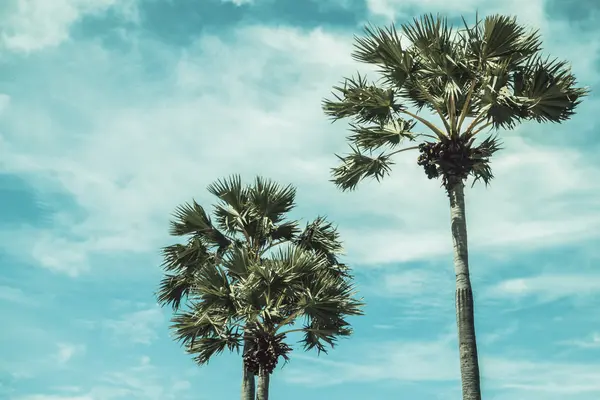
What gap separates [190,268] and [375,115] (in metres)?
7.62

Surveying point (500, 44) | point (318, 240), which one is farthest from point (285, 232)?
point (500, 44)

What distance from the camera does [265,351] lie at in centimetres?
1911

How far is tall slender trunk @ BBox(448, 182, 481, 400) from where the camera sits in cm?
1487

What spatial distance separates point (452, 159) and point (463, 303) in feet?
10.6

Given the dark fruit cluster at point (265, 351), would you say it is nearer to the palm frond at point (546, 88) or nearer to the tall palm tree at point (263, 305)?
the tall palm tree at point (263, 305)

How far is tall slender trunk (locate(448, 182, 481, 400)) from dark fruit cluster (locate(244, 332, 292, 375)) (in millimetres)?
5486

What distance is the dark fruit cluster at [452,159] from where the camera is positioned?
16.7 meters

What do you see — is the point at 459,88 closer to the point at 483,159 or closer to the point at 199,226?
the point at 483,159

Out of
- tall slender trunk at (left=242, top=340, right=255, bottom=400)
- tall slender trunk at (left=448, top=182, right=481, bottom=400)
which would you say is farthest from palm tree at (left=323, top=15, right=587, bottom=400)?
tall slender trunk at (left=242, top=340, right=255, bottom=400)

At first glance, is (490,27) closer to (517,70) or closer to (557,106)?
(517,70)

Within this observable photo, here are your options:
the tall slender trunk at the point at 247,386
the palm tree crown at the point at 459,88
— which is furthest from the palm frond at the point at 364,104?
the tall slender trunk at the point at 247,386

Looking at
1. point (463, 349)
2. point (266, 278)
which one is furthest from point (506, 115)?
point (266, 278)

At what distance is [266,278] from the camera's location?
1869cm

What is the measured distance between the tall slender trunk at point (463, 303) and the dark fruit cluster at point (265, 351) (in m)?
5.49
